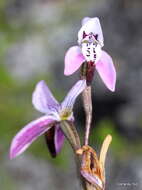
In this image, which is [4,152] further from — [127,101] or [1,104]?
[127,101]

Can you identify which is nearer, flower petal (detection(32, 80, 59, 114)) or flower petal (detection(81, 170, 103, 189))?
flower petal (detection(81, 170, 103, 189))

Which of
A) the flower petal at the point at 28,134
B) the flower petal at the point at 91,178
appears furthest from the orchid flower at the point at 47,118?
the flower petal at the point at 91,178

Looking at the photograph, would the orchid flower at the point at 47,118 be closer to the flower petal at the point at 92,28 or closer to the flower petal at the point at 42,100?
the flower petal at the point at 42,100

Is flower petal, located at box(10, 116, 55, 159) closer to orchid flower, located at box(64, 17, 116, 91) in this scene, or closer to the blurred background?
orchid flower, located at box(64, 17, 116, 91)

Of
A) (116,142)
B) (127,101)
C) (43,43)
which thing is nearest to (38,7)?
(43,43)

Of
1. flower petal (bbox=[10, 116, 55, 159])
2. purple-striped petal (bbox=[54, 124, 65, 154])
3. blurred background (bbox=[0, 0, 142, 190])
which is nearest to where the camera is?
flower petal (bbox=[10, 116, 55, 159])

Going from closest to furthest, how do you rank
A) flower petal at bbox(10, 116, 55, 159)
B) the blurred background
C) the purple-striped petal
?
flower petal at bbox(10, 116, 55, 159), the purple-striped petal, the blurred background

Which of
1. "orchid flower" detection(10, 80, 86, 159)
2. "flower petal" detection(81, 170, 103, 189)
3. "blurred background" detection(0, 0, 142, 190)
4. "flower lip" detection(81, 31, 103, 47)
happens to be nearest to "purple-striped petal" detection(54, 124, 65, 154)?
"orchid flower" detection(10, 80, 86, 159)

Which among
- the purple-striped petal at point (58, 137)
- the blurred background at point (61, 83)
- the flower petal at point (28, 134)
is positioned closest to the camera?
the flower petal at point (28, 134)

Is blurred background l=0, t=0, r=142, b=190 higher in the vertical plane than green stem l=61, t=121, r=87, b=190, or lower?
higher
